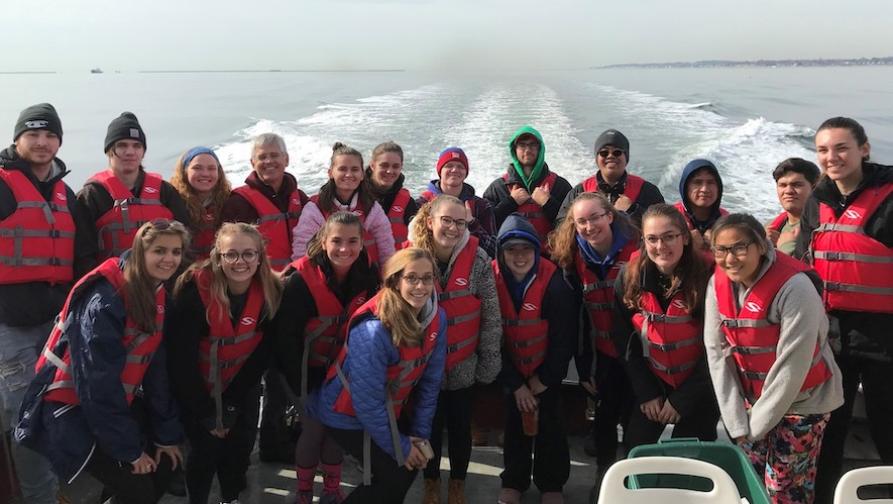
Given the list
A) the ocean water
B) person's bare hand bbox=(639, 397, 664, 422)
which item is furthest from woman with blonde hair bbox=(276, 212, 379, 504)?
the ocean water

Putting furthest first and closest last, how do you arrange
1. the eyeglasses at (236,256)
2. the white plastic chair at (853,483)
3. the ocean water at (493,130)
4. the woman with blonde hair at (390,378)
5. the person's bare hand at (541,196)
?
the ocean water at (493,130), the person's bare hand at (541,196), the eyeglasses at (236,256), the woman with blonde hair at (390,378), the white plastic chair at (853,483)

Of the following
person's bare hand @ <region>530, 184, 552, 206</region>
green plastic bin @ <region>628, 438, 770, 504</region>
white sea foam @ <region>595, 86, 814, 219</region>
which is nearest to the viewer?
green plastic bin @ <region>628, 438, 770, 504</region>

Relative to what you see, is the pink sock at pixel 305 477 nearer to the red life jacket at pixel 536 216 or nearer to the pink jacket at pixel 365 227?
the pink jacket at pixel 365 227

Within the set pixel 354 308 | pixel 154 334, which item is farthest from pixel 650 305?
pixel 154 334

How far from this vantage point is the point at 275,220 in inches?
151

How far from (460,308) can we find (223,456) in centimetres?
126

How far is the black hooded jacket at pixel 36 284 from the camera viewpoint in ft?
9.80

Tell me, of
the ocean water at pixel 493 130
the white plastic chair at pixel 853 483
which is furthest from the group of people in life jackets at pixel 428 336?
the ocean water at pixel 493 130

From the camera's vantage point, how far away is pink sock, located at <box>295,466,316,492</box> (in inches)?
114

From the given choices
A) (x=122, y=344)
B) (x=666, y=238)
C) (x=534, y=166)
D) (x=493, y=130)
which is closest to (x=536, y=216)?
(x=534, y=166)

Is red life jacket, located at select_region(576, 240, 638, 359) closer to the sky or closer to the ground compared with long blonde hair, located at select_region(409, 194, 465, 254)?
closer to the ground

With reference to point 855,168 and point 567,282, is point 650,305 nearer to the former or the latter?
point 567,282

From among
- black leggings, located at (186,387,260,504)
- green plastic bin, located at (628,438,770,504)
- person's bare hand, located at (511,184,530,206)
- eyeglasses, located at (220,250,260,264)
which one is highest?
person's bare hand, located at (511,184,530,206)

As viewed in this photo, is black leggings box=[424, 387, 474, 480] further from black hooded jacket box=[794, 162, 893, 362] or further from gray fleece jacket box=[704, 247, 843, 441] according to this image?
black hooded jacket box=[794, 162, 893, 362]
